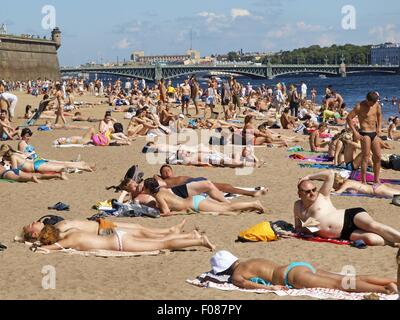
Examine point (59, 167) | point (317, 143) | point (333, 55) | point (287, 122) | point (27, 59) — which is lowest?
point (59, 167)

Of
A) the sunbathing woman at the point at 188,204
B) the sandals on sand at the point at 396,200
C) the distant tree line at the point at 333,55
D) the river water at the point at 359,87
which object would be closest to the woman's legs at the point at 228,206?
the sunbathing woman at the point at 188,204

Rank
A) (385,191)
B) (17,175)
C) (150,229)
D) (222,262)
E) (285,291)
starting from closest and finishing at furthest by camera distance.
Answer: (285,291)
(222,262)
(150,229)
(385,191)
(17,175)

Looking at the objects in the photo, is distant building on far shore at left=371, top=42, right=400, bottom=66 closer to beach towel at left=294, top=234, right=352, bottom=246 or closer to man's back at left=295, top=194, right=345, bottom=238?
beach towel at left=294, top=234, right=352, bottom=246

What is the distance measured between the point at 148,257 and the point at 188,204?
6.60 feet

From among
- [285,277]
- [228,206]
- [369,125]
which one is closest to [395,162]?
[369,125]

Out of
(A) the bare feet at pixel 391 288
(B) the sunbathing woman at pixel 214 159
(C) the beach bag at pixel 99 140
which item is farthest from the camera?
(C) the beach bag at pixel 99 140

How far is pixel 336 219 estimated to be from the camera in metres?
7.87

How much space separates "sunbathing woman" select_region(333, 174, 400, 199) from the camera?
1047 cm

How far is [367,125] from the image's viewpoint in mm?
11172

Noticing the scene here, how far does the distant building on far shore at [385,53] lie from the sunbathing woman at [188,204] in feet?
588

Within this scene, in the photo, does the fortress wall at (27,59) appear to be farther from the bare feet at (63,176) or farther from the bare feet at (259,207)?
the bare feet at (259,207)

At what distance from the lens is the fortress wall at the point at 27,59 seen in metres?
62.0

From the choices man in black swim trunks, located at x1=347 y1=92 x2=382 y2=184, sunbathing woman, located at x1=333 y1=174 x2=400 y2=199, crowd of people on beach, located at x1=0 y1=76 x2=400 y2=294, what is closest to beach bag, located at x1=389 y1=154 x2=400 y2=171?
crowd of people on beach, located at x1=0 y1=76 x2=400 y2=294

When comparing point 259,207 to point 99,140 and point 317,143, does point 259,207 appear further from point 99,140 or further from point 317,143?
point 99,140
